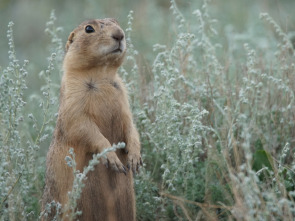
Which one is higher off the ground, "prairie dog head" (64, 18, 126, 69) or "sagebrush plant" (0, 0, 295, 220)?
"prairie dog head" (64, 18, 126, 69)

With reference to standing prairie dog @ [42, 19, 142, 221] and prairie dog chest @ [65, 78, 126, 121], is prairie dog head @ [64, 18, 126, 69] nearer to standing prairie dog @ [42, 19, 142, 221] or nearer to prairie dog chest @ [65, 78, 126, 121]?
standing prairie dog @ [42, 19, 142, 221]

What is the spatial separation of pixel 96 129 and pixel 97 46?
0.65 meters

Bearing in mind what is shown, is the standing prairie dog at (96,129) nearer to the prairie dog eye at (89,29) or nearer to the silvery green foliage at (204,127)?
the prairie dog eye at (89,29)

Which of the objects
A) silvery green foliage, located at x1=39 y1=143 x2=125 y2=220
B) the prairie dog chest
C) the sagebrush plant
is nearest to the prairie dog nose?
the prairie dog chest

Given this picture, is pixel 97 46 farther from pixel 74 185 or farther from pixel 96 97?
pixel 74 185

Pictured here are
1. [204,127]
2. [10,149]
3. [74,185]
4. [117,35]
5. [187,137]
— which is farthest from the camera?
[187,137]

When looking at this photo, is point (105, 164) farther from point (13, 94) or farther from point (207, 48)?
point (207, 48)

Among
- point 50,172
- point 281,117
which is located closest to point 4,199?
point 50,172

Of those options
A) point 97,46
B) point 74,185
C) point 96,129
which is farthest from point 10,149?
point 97,46

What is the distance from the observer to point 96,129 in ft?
13.1

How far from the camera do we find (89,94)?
4051mm

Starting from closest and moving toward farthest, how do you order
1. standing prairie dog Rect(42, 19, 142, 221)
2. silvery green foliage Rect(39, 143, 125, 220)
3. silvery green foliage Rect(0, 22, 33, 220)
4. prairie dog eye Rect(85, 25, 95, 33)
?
silvery green foliage Rect(39, 143, 125, 220), silvery green foliage Rect(0, 22, 33, 220), standing prairie dog Rect(42, 19, 142, 221), prairie dog eye Rect(85, 25, 95, 33)

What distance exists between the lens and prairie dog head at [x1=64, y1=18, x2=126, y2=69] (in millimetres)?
4055

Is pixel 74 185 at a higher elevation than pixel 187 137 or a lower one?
lower
